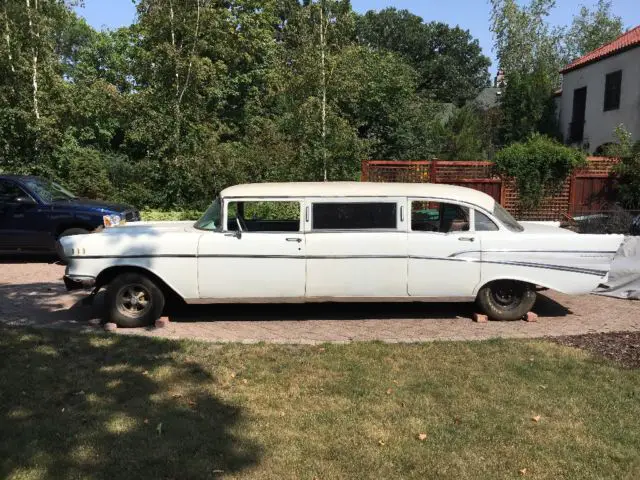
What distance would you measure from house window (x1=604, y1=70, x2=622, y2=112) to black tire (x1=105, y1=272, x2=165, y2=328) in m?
24.0

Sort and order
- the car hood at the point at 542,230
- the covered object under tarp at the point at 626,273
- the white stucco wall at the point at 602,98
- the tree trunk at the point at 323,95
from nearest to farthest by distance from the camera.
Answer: the car hood at the point at 542,230, the covered object under tarp at the point at 626,273, the tree trunk at the point at 323,95, the white stucco wall at the point at 602,98

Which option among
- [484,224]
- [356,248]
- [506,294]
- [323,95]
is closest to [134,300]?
[356,248]

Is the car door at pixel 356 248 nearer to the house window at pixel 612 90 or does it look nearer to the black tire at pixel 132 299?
the black tire at pixel 132 299

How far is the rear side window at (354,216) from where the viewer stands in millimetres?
6445

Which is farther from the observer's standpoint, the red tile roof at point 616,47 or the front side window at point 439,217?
the red tile roof at point 616,47

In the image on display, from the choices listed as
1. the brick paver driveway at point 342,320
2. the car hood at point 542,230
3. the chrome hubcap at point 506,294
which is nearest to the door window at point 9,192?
the brick paver driveway at point 342,320

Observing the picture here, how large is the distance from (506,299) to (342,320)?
195 centimetres

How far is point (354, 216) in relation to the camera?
6477mm

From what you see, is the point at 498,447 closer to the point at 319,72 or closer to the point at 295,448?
the point at 295,448

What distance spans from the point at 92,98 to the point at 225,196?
1079 centimetres

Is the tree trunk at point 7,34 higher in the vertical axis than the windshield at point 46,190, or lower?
higher

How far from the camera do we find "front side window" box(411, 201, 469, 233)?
6570 millimetres

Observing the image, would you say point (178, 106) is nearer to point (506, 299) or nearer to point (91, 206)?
point (91, 206)

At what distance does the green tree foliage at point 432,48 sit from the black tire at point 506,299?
43.5 meters
